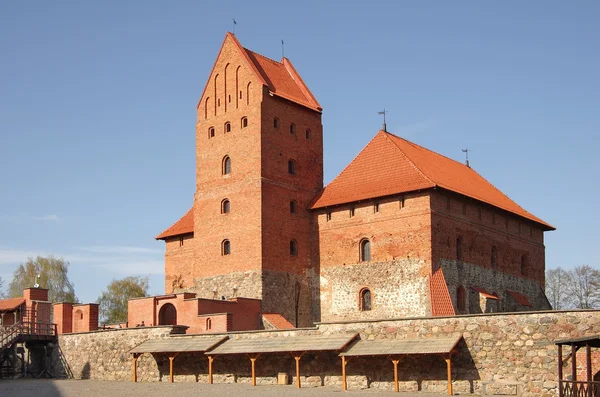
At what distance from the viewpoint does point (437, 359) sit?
90.1 feet

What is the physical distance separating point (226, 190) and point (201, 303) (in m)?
6.64

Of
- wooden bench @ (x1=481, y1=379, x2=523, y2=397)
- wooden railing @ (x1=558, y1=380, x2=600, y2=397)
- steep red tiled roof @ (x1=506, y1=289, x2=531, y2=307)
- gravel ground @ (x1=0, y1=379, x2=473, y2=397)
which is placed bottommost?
gravel ground @ (x1=0, y1=379, x2=473, y2=397)

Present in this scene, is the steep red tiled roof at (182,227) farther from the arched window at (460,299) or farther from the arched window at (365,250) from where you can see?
the arched window at (460,299)

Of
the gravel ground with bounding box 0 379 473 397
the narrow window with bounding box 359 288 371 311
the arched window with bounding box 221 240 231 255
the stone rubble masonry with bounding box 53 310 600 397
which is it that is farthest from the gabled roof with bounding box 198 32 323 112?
the gravel ground with bounding box 0 379 473 397

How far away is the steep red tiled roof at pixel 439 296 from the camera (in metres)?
36.2

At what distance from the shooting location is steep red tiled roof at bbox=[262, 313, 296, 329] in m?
39.0

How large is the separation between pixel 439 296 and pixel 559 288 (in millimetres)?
36985

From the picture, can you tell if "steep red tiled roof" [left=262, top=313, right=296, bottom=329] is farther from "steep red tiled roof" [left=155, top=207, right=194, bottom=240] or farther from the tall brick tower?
"steep red tiled roof" [left=155, top=207, right=194, bottom=240]

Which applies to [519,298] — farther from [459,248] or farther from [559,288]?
[559,288]

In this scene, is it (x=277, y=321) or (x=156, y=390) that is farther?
(x=277, y=321)

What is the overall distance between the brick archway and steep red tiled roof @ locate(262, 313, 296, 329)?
457 cm

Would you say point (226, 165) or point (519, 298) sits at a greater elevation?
point (226, 165)

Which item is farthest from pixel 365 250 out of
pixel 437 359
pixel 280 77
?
pixel 437 359

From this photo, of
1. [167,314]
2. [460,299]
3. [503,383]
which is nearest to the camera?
[503,383]
